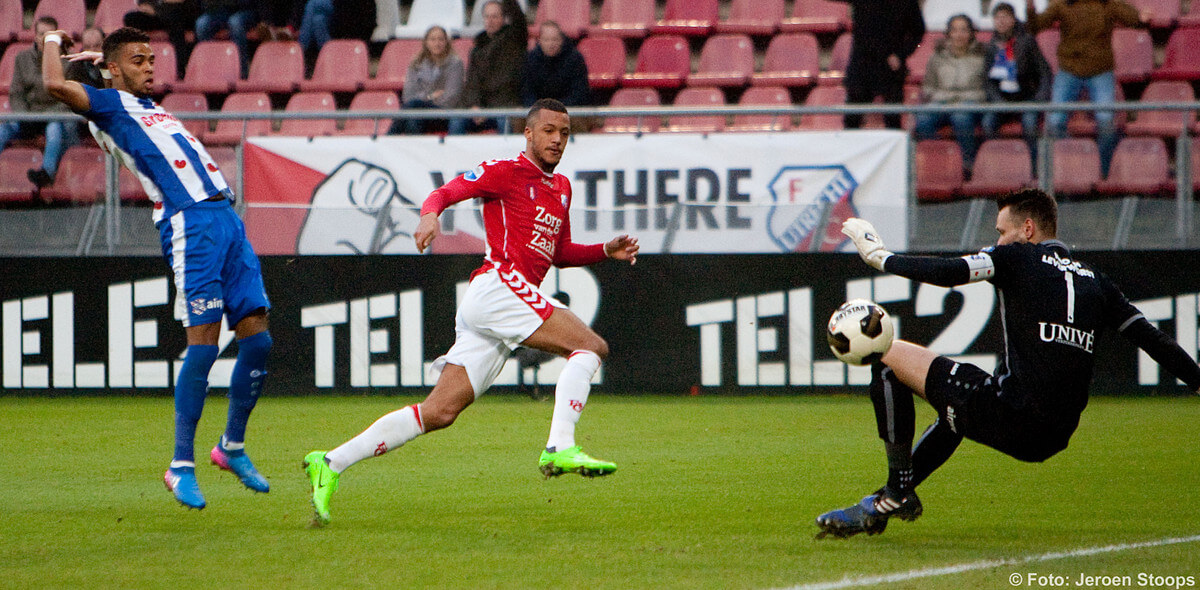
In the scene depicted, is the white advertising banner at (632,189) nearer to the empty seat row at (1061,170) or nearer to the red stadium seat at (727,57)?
the empty seat row at (1061,170)

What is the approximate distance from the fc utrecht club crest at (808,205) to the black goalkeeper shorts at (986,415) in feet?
18.5

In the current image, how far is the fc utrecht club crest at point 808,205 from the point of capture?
1095cm

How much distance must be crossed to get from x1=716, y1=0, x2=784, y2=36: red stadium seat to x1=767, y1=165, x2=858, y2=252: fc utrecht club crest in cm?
488

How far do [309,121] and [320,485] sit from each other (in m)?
7.61

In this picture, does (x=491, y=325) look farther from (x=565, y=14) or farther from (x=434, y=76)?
(x=565, y=14)

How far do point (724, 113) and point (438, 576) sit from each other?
25.1ft

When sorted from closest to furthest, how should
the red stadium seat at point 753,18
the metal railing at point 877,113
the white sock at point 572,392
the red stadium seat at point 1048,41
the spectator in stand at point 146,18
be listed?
the white sock at point 572,392 < the metal railing at point 877,113 < the red stadium seat at point 1048,41 < the spectator in stand at point 146,18 < the red stadium seat at point 753,18

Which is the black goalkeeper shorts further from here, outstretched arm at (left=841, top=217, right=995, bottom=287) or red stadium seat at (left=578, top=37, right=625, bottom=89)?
red stadium seat at (left=578, top=37, right=625, bottom=89)

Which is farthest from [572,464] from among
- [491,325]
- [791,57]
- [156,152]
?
[791,57]

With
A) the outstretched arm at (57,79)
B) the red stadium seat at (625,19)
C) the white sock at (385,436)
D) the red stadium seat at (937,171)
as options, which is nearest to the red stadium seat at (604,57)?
the red stadium seat at (625,19)

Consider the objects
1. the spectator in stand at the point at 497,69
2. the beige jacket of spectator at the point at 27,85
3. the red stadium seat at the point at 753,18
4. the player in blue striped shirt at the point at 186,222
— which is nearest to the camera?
the player in blue striped shirt at the point at 186,222

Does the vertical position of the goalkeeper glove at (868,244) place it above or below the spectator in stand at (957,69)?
below

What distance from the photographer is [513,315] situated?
19.5 feet

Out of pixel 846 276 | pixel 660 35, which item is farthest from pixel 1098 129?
pixel 660 35
